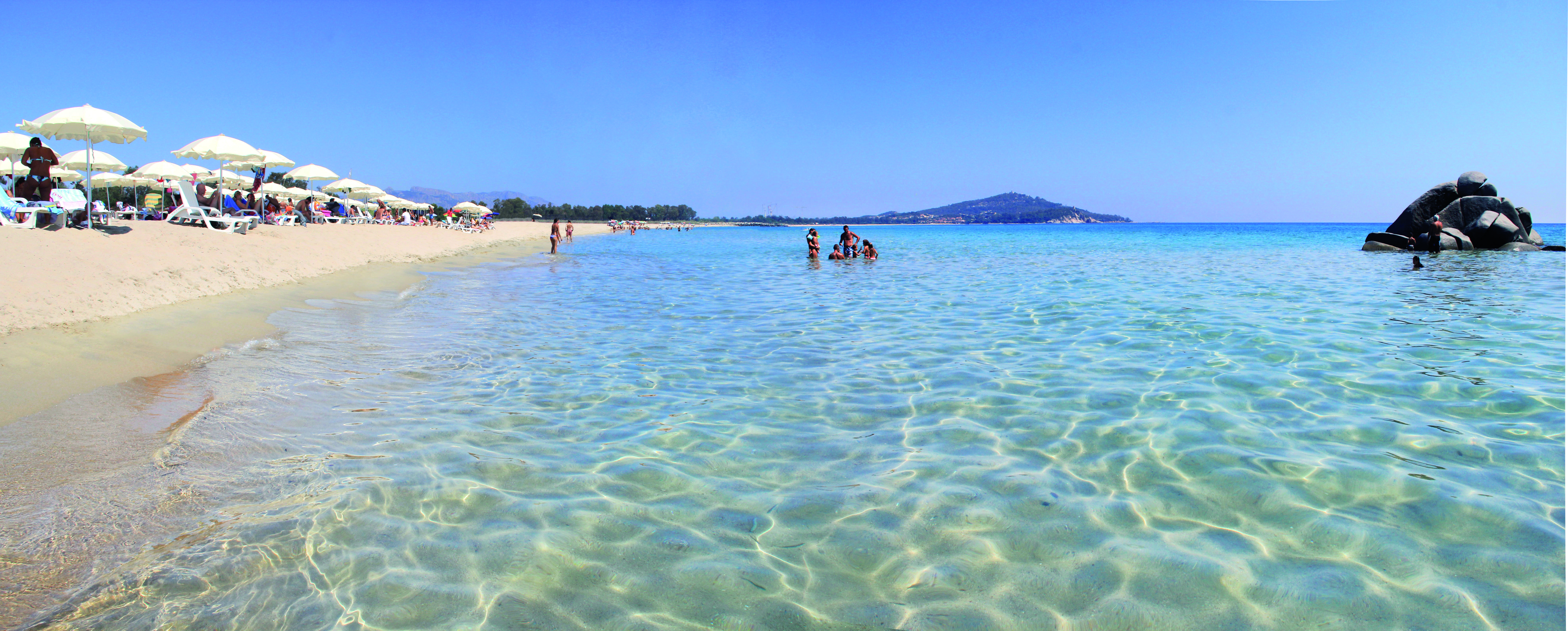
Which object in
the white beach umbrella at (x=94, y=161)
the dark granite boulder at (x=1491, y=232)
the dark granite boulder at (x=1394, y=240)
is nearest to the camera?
the white beach umbrella at (x=94, y=161)

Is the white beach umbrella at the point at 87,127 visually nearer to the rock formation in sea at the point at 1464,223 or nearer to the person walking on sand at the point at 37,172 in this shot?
the person walking on sand at the point at 37,172

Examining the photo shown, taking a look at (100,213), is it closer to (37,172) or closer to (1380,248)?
(37,172)

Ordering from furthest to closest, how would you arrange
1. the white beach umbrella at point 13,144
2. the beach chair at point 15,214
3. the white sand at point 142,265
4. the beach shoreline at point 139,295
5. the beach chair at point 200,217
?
the white beach umbrella at point 13,144
the beach chair at point 200,217
the beach chair at point 15,214
the white sand at point 142,265
the beach shoreline at point 139,295

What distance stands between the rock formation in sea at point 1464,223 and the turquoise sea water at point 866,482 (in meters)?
23.1

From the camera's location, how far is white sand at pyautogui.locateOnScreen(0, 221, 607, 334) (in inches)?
292

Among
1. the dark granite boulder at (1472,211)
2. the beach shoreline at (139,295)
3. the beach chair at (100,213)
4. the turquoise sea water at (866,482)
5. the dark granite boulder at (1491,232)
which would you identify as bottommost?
the turquoise sea water at (866,482)

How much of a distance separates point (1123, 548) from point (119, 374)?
715cm

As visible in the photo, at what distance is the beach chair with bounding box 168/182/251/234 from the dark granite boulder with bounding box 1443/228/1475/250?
123 feet

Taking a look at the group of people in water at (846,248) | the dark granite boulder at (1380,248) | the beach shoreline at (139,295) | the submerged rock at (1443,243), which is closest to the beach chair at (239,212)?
the beach shoreline at (139,295)

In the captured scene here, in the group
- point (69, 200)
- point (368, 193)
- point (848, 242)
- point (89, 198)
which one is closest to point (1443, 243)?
point (848, 242)

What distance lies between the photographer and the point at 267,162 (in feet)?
76.4

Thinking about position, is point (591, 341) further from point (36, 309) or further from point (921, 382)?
point (36, 309)

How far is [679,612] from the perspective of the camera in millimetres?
2570

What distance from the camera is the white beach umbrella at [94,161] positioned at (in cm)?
2236
